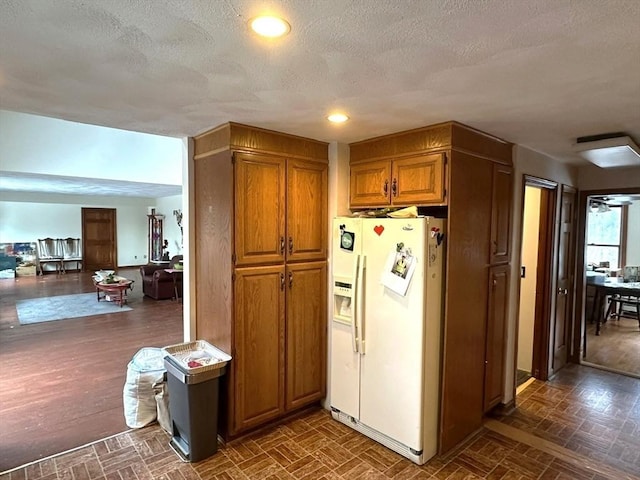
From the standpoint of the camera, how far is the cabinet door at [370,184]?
2.91m

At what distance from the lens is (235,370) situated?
2709 mm

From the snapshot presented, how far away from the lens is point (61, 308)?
6914 mm

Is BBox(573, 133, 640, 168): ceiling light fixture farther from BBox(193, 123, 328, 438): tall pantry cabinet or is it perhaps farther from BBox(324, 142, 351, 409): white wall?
BBox(193, 123, 328, 438): tall pantry cabinet

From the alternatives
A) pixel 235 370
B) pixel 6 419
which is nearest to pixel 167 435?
pixel 235 370

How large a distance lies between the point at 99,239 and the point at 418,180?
41.1 feet

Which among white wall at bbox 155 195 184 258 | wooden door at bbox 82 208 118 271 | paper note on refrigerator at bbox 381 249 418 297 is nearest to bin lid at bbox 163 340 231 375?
paper note on refrigerator at bbox 381 249 418 297

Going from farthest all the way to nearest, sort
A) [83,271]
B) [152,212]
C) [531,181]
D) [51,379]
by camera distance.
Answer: [152,212] → [83,271] → [51,379] → [531,181]

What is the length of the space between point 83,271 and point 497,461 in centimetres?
1281

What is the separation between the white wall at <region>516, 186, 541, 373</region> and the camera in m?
4.05

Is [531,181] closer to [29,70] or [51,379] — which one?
[29,70]

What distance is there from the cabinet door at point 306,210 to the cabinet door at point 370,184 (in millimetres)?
239

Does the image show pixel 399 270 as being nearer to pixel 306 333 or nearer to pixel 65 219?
pixel 306 333

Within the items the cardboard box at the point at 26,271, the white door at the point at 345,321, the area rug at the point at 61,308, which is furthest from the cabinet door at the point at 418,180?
the cardboard box at the point at 26,271

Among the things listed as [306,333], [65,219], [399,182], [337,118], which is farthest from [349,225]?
[65,219]
